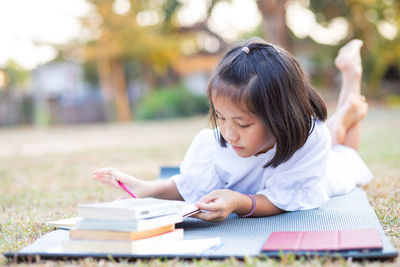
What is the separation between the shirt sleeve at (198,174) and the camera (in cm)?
227

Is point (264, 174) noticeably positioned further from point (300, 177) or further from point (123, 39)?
point (123, 39)

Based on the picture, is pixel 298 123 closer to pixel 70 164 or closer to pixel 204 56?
pixel 70 164

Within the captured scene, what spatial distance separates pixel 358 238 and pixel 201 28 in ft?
57.7

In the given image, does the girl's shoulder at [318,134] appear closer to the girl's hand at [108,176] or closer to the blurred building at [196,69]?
the girl's hand at [108,176]

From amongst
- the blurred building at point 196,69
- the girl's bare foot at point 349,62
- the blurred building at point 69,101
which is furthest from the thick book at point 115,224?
the blurred building at point 196,69

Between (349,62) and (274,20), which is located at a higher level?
(274,20)

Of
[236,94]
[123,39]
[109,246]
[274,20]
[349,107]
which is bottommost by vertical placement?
[109,246]

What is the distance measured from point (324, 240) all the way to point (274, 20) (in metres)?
11.0

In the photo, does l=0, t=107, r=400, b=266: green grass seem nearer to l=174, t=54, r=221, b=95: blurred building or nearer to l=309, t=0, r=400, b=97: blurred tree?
l=309, t=0, r=400, b=97: blurred tree

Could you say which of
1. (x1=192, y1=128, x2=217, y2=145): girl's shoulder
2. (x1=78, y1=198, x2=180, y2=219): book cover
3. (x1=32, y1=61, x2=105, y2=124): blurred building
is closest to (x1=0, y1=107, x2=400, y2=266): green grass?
(x1=78, y1=198, x2=180, y2=219): book cover

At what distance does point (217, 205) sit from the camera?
1.82 meters

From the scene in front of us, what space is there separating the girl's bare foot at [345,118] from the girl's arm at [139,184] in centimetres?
114

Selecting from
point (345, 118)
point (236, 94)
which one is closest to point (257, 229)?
point (236, 94)

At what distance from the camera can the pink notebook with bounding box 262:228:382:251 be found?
140 centimetres
